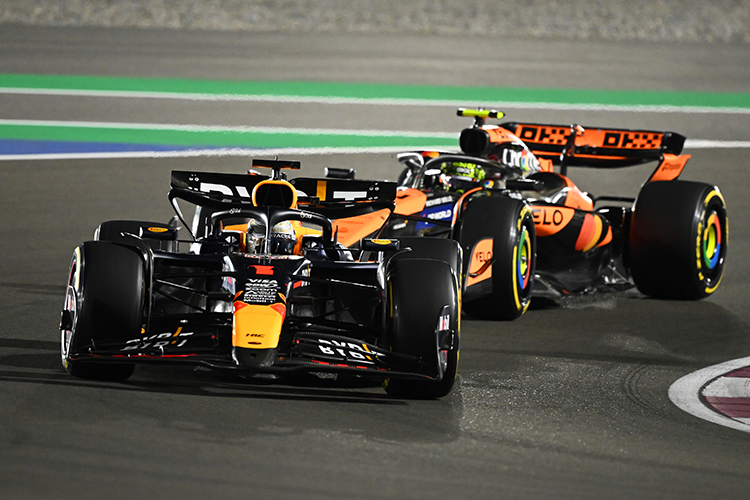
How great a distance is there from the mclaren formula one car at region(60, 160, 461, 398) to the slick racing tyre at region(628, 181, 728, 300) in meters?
3.18

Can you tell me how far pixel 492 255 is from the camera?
9141 mm

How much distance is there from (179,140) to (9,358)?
456 inches

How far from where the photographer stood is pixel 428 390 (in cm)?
678

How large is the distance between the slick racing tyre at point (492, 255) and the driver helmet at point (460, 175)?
1036mm

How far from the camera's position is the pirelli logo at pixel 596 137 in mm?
11523

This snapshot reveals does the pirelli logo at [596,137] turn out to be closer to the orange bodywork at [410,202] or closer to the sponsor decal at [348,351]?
the orange bodywork at [410,202]

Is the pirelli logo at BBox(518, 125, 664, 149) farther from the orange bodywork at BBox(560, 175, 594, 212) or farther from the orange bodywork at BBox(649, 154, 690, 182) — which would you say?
the orange bodywork at BBox(560, 175, 594, 212)

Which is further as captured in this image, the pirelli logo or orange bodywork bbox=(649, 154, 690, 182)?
the pirelli logo

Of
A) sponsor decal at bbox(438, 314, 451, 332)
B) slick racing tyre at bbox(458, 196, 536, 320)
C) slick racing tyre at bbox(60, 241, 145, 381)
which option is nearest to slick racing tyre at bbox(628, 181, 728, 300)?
slick racing tyre at bbox(458, 196, 536, 320)

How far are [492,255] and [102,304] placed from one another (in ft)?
10.9

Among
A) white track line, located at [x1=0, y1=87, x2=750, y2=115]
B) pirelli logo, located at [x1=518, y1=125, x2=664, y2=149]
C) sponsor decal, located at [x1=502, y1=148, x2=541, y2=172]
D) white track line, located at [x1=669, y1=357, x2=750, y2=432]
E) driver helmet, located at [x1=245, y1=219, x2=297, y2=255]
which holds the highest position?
pirelli logo, located at [x1=518, y1=125, x2=664, y2=149]

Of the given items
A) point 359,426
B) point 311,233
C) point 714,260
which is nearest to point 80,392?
point 359,426

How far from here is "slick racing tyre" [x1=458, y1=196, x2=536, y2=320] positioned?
9133 millimetres

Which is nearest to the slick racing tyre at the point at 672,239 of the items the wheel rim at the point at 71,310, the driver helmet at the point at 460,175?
the driver helmet at the point at 460,175
